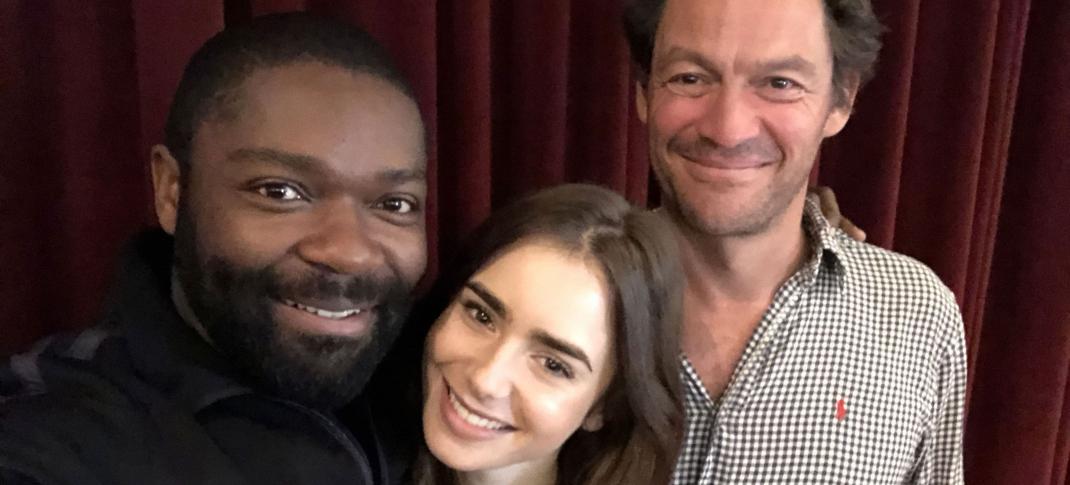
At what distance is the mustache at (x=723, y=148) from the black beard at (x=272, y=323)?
18.5 inches

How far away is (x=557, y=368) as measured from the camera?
102 centimetres

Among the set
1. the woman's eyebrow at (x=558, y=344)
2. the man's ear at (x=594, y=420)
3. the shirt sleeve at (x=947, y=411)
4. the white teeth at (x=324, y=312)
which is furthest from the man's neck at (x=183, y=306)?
the shirt sleeve at (x=947, y=411)

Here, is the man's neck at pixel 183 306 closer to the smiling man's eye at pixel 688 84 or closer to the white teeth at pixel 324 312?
the white teeth at pixel 324 312

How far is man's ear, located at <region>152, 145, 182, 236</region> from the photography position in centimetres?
94

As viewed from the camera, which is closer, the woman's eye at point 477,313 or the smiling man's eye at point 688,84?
the woman's eye at point 477,313

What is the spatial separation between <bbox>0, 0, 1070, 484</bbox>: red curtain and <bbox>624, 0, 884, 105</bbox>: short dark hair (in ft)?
0.34

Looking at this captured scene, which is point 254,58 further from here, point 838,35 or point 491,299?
point 838,35

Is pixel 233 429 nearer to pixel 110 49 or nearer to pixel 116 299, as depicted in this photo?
pixel 116 299

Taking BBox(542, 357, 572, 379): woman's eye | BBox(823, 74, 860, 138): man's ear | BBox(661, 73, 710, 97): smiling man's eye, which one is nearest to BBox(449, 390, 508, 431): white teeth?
BBox(542, 357, 572, 379): woman's eye

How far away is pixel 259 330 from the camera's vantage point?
0.89 metres

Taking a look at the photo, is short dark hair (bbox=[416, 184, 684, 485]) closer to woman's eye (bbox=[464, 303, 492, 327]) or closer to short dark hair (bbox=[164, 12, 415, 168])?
woman's eye (bbox=[464, 303, 492, 327])

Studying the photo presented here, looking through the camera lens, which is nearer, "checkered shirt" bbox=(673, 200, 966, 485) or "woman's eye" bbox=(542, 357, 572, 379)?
"woman's eye" bbox=(542, 357, 572, 379)

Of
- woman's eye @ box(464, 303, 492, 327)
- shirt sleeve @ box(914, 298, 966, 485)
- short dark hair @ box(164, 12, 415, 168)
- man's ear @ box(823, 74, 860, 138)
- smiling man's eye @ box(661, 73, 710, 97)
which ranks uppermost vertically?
short dark hair @ box(164, 12, 415, 168)

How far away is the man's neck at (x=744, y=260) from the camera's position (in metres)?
1.25
